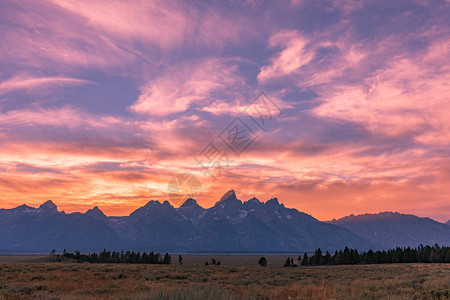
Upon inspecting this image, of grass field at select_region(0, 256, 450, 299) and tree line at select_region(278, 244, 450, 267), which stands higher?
grass field at select_region(0, 256, 450, 299)

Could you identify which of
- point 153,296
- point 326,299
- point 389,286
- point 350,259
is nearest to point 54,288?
point 153,296

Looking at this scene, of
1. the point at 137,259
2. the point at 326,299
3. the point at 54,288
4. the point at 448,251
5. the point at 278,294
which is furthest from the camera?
the point at 137,259

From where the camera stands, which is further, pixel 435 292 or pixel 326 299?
pixel 435 292

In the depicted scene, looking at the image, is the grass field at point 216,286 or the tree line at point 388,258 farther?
the tree line at point 388,258

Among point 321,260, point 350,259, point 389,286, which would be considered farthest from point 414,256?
point 389,286

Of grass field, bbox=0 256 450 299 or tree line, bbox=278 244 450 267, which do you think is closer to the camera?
grass field, bbox=0 256 450 299

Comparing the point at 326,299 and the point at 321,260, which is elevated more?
the point at 326,299

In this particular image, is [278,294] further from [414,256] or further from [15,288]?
[414,256]

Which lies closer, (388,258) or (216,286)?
(216,286)

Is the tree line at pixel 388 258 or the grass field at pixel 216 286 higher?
the grass field at pixel 216 286

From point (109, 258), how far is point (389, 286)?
111241 millimetres

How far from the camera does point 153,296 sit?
10469mm

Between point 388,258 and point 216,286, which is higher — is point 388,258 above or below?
below

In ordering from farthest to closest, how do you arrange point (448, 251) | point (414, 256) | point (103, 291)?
point (414, 256)
point (448, 251)
point (103, 291)
